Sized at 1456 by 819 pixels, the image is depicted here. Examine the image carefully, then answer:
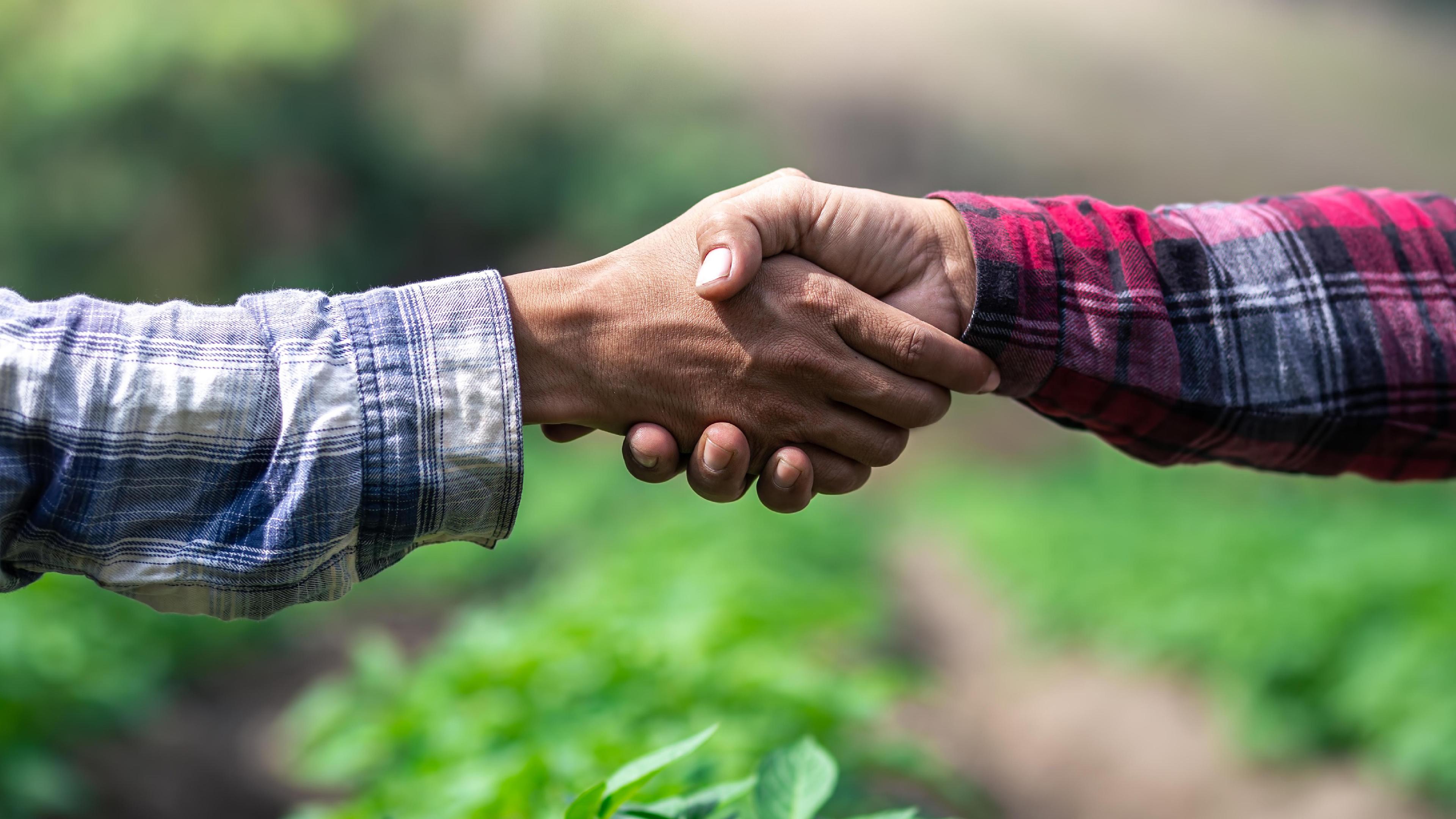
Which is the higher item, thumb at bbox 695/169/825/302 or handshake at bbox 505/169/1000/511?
thumb at bbox 695/169/825/302

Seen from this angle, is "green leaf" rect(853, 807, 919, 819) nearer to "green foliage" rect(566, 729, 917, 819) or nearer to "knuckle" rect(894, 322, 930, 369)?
"green foliage" rect(566, 729, 917, 819)

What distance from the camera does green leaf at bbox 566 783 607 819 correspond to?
1.09 meters

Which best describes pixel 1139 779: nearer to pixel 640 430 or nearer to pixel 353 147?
pixel 640 430

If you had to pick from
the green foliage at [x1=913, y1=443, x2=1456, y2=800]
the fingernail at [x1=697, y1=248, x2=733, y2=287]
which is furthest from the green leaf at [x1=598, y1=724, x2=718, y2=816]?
the green foliage at [x1=913, y1=443, x2=1456, y2=800]

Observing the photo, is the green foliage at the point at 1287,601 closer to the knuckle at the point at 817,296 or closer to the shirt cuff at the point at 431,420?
the knuckle at the point at 817,296

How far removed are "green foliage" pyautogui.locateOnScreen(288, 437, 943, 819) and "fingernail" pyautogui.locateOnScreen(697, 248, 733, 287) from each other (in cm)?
79

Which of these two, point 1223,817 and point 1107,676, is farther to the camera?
point 1107,676

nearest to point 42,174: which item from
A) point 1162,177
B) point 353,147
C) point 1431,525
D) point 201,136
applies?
point 201,136

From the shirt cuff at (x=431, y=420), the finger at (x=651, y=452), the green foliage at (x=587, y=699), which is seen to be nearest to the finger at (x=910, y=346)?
the finger at (x=651, y=452)

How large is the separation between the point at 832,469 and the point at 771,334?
0.94 feet

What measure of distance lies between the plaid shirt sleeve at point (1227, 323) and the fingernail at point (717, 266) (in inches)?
16.3

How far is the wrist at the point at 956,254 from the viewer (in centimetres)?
183

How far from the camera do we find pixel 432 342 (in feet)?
4.93

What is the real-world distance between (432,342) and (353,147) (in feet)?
50.9
